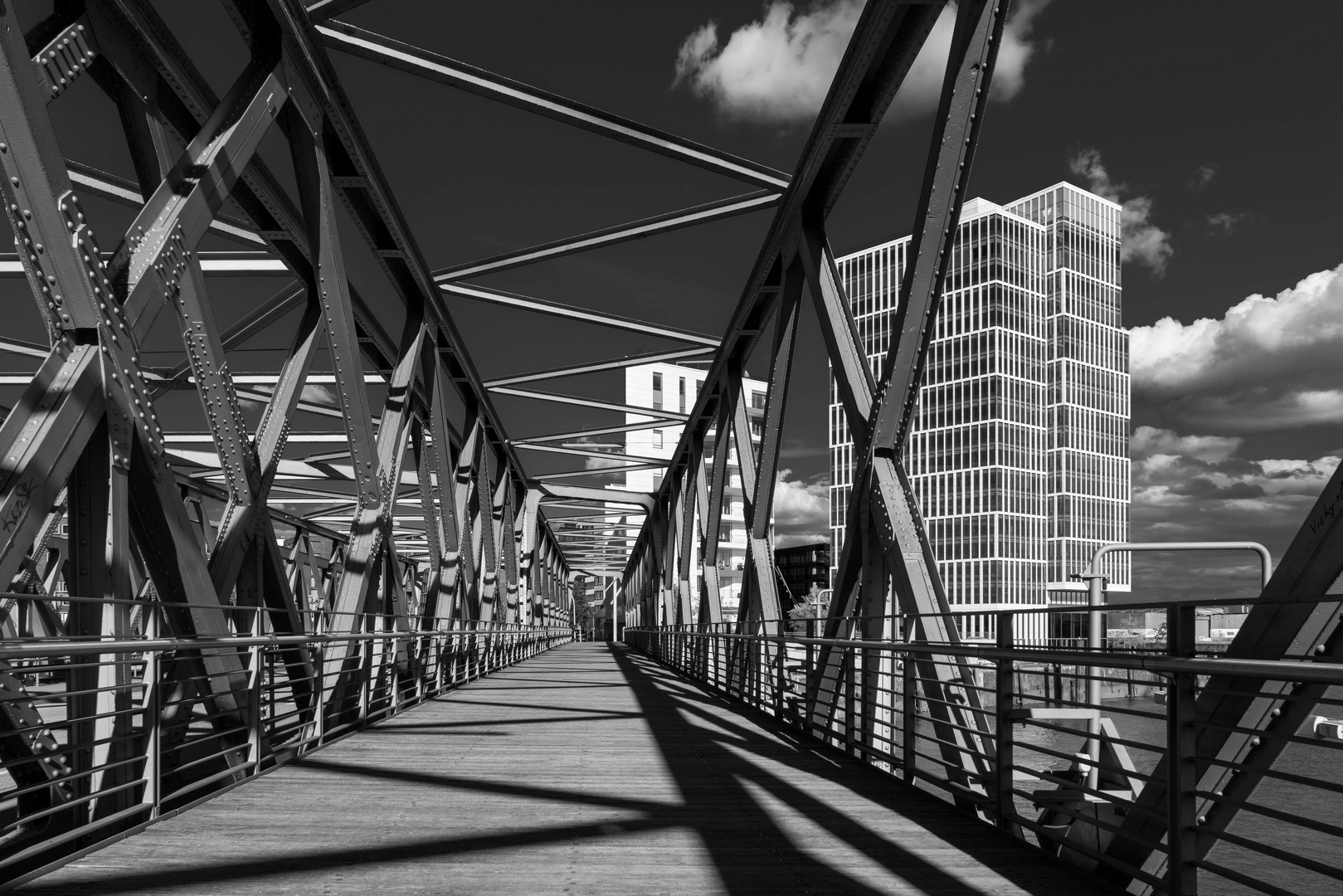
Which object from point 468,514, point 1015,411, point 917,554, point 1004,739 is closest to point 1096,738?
point 1004,739

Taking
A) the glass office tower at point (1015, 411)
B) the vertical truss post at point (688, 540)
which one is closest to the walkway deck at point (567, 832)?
the vertical truss post at point (688, 540)

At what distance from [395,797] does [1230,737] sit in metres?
4.15

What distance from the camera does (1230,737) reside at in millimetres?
3459

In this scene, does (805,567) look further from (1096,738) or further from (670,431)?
(1096,738)

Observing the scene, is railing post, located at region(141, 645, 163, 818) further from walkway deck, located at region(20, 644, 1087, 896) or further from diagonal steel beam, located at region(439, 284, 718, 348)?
diagonal steel beam, located at region(439, 284, 718, 348)

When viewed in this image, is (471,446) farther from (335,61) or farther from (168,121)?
(168,121)

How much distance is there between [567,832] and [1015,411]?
3050 inches

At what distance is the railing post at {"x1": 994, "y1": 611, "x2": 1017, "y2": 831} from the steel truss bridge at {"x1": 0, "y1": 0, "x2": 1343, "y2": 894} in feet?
0.05

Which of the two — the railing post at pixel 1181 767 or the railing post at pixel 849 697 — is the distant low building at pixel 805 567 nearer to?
the railing post at pixel 849 697

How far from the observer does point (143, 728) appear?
16.0 ft

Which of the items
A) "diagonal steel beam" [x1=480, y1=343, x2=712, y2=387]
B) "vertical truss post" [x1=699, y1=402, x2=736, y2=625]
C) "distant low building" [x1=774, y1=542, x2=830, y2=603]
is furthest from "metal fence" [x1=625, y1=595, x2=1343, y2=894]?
"distant low building" [x1=774, y1=542, x2=830, y2=603]

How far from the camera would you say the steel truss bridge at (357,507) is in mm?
3730

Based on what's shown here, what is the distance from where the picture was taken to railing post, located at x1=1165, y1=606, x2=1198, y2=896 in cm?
342

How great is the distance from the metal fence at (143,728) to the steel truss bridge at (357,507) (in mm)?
28
